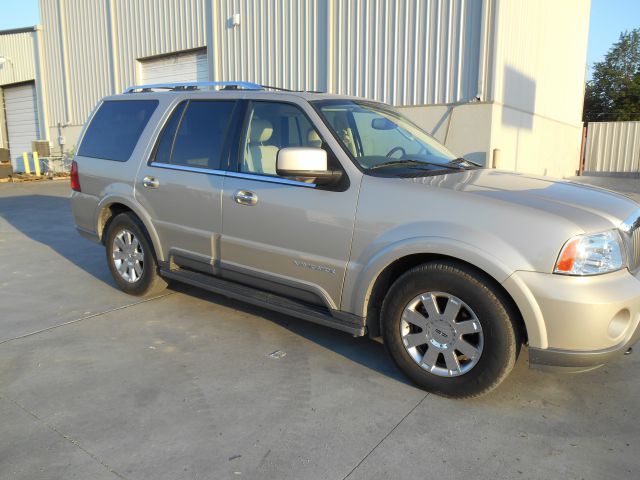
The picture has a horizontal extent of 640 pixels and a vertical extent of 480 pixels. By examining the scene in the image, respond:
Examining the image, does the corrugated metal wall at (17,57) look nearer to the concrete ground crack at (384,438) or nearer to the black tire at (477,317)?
the black tire at (477,317)

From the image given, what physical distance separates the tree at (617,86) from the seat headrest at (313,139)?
34.5 m

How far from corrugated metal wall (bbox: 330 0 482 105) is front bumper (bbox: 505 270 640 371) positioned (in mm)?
7849

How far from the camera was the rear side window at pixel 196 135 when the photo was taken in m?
4.26

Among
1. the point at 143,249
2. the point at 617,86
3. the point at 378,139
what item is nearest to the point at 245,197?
the point at 378,139

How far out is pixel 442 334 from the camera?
3.17m

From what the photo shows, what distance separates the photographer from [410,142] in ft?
13.6

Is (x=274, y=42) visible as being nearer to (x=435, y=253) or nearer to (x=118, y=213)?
(x=118, y=213)

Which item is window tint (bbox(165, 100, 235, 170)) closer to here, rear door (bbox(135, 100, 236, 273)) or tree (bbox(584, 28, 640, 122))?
rear door (bbox(135, 100, 236, 273))

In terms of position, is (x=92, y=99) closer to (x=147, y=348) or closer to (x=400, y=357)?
(x=147, y=348)

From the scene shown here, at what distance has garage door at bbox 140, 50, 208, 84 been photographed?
49.8 ft

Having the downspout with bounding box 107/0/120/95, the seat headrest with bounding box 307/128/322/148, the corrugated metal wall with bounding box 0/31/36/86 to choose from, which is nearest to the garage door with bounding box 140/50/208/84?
the downspout with bounding box 107/0/120/95

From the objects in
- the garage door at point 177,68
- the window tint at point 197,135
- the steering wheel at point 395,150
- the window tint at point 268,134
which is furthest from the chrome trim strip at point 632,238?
the garage door at point 177,68

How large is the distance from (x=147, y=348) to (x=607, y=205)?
325cm

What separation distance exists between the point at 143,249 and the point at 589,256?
3.67m
